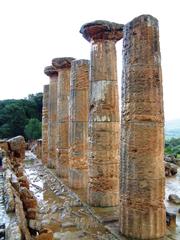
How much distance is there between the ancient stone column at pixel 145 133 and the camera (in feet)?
24.9

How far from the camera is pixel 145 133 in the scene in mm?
7578

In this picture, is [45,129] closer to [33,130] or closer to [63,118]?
[63,118]

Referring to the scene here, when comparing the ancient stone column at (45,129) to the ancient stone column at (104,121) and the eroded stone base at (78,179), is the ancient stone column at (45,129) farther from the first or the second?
the ancient stone column at (104,121)

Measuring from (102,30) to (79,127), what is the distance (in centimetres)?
436

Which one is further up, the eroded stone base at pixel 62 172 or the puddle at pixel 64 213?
the eroded stone base at pixel 62 172

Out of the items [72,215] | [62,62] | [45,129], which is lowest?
[72,215]

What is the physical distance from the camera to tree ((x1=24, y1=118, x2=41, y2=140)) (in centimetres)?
3506

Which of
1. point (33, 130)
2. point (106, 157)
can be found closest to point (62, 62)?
point (106, 157)

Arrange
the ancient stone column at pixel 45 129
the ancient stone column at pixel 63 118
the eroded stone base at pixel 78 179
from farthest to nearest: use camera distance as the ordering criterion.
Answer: the ancient stone column at pixel 45 129, the ancient stone column at pixel 63 118, the eroded stone base at pixel 78 179

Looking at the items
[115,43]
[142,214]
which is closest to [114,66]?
[115,43]

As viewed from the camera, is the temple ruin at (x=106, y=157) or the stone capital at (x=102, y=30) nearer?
the temple ruin at (x=106, y=157)

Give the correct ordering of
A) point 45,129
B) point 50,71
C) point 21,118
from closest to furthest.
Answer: point 50,71 → point 45,129 → point 21,118

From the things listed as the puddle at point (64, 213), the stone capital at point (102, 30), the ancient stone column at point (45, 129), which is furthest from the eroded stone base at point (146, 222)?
the ancient stone column at point (45, 129)

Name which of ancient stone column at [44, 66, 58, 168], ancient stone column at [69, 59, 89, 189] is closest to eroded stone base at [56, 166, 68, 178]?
ancient stone column at [69, 59, 89, 189]
